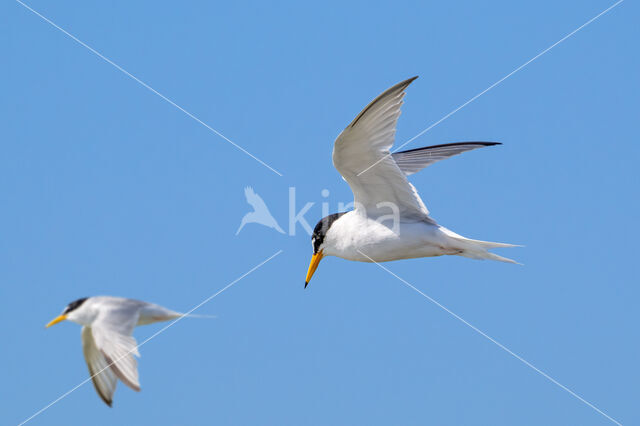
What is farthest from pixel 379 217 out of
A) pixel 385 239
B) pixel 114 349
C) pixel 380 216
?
pixel 114 349

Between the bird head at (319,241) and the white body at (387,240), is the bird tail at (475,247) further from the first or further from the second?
the bird head at (319,241)

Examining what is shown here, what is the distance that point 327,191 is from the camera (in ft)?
25.6

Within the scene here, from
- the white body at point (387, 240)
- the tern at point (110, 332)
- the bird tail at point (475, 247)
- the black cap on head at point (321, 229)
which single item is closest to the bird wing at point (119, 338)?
the tern at point (110, 332)

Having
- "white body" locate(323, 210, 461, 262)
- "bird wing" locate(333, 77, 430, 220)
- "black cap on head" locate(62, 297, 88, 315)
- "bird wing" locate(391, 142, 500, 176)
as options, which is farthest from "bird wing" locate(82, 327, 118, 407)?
"bird wing" locate(391, 142, 500, 176)

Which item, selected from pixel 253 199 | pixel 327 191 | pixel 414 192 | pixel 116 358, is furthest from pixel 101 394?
pixel 253 199

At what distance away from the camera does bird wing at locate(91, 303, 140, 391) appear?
172 inches

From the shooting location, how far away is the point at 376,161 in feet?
20.4

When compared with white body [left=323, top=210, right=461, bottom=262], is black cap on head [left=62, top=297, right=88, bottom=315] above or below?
below

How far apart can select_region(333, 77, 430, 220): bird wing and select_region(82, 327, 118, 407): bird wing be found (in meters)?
2.38

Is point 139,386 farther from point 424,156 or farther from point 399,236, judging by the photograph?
point 424,156

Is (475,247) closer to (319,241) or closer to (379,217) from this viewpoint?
(379,217)

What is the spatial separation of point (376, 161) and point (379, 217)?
67cm

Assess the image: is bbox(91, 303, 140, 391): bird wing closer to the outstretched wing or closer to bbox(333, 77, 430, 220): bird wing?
the outstretched wing

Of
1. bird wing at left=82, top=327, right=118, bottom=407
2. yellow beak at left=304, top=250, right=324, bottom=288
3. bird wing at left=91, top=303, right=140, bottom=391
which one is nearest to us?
bird wing at left=91, top=303, right=140, bottom=391
